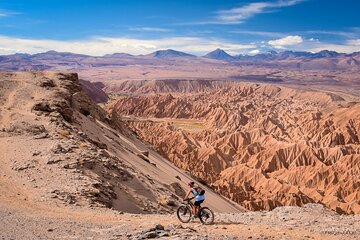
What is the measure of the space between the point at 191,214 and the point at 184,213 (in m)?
0.28

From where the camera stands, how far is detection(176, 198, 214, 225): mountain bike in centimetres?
1368

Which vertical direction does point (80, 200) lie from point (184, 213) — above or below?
below

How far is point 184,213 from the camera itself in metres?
14.1

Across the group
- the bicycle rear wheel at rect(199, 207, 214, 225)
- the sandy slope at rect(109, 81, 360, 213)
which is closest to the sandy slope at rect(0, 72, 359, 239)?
the bicycle rear wheel at rect(199, 207, 214, 225)

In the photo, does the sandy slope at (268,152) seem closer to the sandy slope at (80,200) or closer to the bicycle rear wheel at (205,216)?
the sandy slope at (80,200)

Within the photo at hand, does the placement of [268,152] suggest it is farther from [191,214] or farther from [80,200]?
[191,214]

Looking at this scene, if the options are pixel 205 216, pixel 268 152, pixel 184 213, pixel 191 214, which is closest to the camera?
pixel 205 216

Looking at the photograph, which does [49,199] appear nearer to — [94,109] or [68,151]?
[68,151]

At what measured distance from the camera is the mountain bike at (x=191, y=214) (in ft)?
44.9

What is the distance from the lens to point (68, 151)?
66.5ft

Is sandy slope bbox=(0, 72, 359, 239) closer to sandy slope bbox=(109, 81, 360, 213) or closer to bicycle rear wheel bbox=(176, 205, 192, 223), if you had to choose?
bicycle rear wheel bbox=(176, 205, 192, 223)

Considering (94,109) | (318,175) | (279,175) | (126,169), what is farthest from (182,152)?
(126,169)

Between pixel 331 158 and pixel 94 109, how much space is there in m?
45.0

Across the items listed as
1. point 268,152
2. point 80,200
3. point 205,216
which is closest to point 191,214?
point 205,216
